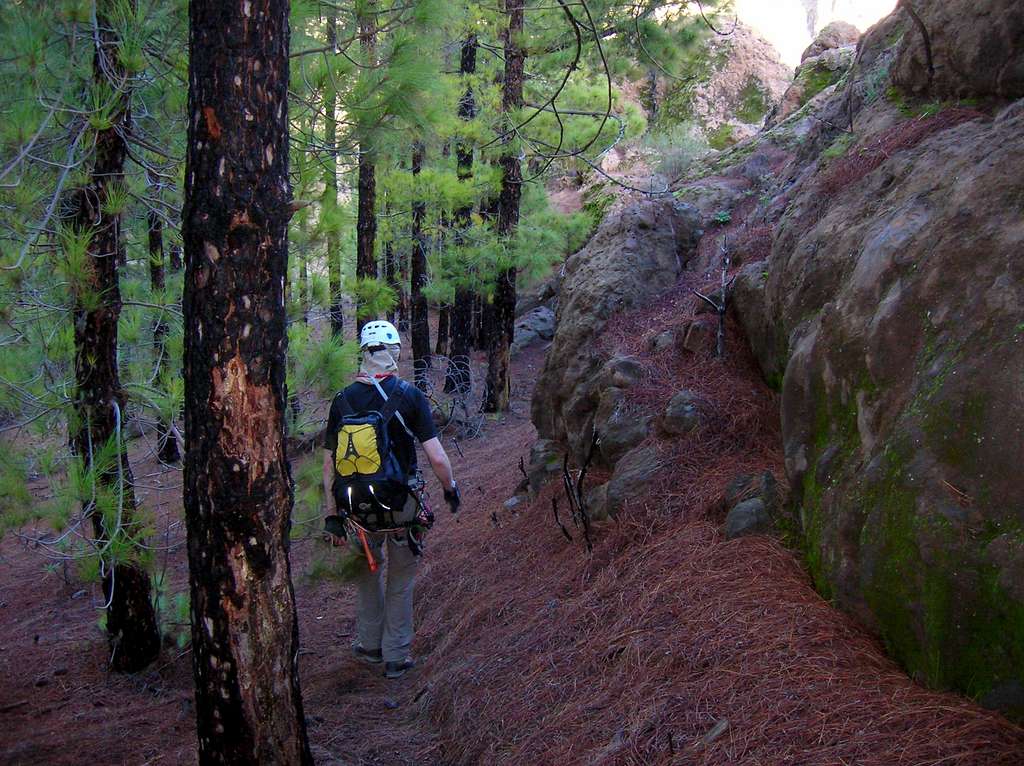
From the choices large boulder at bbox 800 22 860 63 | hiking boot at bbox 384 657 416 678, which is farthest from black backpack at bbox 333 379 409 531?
large boulder at bbox 800 22 860 63

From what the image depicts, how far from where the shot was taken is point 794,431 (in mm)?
4211

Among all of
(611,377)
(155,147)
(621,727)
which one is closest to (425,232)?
(611,377)

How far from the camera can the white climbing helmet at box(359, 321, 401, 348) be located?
502 cm

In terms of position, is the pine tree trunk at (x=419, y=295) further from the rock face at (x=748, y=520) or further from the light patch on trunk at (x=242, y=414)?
the light patch on trunk at (x=242, y=414)

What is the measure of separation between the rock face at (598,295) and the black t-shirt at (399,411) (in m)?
2.24

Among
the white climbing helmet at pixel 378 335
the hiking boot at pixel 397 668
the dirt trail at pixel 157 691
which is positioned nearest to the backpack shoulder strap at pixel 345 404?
the white climbing helmet at pixel 378 335

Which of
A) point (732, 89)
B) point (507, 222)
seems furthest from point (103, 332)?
point (732, 89)

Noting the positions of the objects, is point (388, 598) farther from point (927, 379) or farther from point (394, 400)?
point (927, 379)

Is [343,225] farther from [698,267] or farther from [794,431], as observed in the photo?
[698,267]

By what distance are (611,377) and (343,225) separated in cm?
259

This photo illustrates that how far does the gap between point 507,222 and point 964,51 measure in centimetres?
847

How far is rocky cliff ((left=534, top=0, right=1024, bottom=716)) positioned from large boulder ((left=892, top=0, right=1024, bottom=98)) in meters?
0.01

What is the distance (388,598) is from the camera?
5305mm

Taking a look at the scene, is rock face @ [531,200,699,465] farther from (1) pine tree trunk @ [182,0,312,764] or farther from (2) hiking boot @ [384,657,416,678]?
(1) pine tree trunk @ [182,0,312,764]
